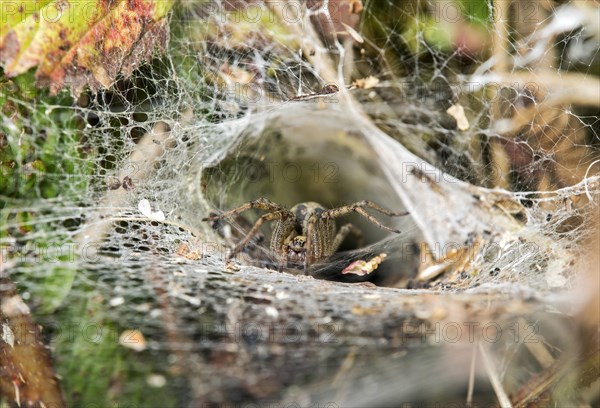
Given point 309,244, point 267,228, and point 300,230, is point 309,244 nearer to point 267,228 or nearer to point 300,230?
point 300,230

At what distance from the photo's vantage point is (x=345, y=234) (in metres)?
3.66

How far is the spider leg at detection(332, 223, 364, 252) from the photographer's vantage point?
3.48 m

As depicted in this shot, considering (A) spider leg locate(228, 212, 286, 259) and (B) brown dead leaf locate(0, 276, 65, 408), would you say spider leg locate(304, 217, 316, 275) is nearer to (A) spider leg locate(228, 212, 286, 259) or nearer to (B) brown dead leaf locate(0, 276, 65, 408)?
(A) spider leg locate(228, 212, 286, 259)

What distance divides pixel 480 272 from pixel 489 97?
4.06 ft

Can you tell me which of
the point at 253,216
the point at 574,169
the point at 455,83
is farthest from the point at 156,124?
the point at 574,169

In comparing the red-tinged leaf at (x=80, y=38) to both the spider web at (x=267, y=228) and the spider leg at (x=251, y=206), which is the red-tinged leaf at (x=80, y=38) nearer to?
the spider web at (x=267, y=228)

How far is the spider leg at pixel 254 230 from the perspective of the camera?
2.88 metres

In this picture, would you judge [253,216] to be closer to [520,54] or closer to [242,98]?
[242,98]

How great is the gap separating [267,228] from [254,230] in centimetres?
43

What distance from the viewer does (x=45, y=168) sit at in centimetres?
287

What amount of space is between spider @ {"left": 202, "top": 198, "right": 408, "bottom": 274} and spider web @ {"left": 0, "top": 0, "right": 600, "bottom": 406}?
0.43 ft

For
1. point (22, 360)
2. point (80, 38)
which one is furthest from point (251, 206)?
point (22, 360)

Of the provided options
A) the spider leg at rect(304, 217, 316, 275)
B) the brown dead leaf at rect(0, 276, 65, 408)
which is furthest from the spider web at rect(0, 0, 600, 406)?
the spider leg at rect(304, 217, 316, 275)

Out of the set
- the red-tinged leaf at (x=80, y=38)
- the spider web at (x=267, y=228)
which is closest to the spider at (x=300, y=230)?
the spider web at (x=267, y=228)
